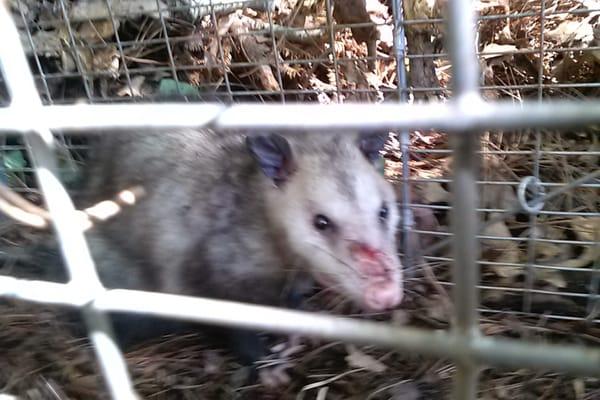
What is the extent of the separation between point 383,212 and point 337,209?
16 cm

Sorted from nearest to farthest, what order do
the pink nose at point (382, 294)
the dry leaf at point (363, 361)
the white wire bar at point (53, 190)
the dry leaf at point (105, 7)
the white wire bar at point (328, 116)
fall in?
1. the white wire bar at point (328, 116)
2. the white wire bar at point (53, 190)
3. the pink nose at point (382, 294)
4. the dry leaf at point (363, 361)
5. the dry leaf at point (105, 7)

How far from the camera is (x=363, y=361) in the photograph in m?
1.91

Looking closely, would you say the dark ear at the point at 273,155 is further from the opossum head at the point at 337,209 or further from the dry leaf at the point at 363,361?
the dry leaf at the point at 363,361

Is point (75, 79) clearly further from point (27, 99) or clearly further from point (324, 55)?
point (27, 99)

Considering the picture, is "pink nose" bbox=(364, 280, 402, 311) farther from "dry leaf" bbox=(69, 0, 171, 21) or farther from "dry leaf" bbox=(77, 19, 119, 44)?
"dry leaf" bbox=(77, 19, 119, 44)

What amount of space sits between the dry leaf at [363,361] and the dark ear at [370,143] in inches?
24.4

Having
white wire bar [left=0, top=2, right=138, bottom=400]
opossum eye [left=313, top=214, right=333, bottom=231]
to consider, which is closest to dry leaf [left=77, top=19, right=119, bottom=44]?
opossum eye [left=313, top=214, right=333, bottom=231]

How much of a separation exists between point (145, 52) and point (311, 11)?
2.59 ft

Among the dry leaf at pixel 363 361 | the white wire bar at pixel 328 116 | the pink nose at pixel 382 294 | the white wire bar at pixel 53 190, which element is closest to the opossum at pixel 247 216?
the pink nose at pixel 382 294

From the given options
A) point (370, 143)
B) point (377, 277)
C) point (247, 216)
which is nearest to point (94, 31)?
point (247, 216)

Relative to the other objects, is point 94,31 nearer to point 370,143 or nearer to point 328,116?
point 370,143

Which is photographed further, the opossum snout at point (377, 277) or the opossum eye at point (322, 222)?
the opossum eye at point (322, 222)

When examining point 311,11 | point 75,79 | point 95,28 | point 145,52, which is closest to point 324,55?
point 311,11

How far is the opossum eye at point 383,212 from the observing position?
1.79 metres
